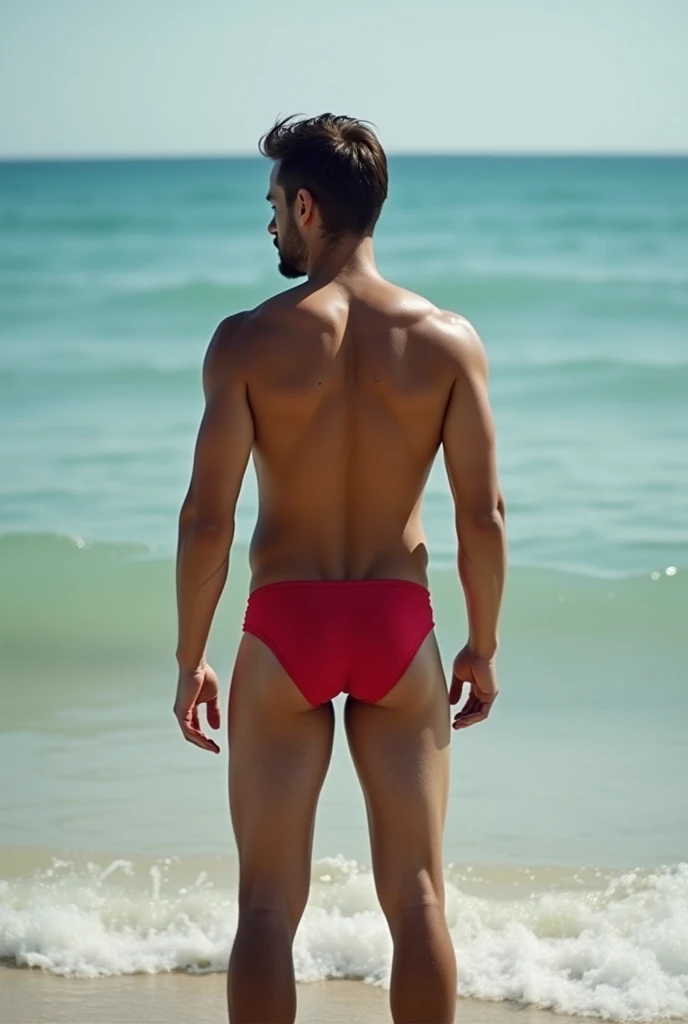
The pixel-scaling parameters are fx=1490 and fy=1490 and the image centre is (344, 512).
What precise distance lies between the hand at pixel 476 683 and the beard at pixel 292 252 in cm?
71

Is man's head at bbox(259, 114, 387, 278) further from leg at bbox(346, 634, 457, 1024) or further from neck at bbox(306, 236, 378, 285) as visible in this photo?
leg at bbox(346, 634, 457, 1024)

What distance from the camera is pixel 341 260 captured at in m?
2.43

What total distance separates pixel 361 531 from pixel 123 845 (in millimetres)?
1969

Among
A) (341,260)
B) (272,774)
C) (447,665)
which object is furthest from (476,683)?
(447,665)

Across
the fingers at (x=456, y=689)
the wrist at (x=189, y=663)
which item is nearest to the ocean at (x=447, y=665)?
the fingers at (x=456, y=689)

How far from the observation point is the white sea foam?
10.4 ft

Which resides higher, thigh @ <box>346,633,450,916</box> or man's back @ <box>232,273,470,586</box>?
man's back @ <box>232,273,470,586</box>

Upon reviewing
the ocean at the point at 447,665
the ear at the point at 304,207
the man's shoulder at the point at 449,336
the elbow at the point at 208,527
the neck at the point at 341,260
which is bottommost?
the ocean at the point at 447,665

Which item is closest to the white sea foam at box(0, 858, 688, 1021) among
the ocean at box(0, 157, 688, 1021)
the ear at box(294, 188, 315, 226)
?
the ocean at box(0, 157, 688, 1021)

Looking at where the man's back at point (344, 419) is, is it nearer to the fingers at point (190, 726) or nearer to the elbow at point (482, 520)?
the elbow at point (482, 520)

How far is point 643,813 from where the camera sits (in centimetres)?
424

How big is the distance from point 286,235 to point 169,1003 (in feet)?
5.43

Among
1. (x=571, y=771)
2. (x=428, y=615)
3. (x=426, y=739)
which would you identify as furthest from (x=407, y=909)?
(x=571, y=771)

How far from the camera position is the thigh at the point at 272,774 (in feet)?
7.52
